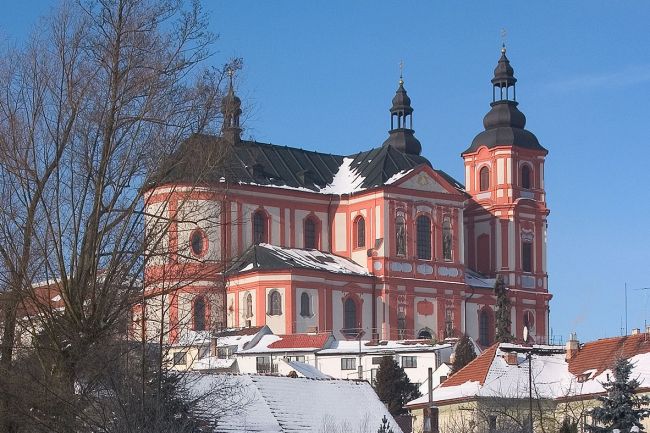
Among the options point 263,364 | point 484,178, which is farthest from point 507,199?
point 263,364

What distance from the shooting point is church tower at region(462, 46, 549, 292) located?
93812 mm

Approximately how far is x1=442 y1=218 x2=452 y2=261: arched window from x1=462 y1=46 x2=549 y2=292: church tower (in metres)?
5.28

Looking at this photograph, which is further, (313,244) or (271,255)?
(313,244)

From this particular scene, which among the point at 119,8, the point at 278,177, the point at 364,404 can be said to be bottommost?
the point at 364,404

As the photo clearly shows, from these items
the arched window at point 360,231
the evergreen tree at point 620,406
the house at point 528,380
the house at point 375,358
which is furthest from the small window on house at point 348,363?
the evergreen tree at point 620,406

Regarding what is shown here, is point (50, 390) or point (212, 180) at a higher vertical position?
point (212, 180)

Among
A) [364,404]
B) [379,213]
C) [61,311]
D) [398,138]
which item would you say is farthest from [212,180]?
[398,138]

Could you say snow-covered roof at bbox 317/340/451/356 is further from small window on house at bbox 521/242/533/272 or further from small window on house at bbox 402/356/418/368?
small window on house at bbox 521/242/533/272

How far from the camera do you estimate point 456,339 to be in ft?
271

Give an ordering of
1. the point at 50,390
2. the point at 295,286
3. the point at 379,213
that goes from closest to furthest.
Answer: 1. the point at 50,390
2. the point at 295,286
3. the point at 379,213

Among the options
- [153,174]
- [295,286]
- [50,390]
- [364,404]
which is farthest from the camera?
[295,286]

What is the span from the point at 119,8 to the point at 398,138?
3211 inches

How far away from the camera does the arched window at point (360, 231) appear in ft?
290

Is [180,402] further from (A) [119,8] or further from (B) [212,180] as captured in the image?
(A) [119,8]
